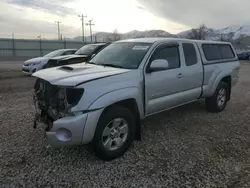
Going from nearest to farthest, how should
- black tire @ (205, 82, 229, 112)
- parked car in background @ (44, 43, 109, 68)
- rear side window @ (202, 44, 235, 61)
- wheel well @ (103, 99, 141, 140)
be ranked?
wheel well @ (103, 99, 141, 140) → rear side window @ (202, 44, 235, 61) → black tire @ (205, 82, 229, 112) → parked car in background @ (44, 43, 109, 68)

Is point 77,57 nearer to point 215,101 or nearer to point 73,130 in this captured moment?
point 215,101

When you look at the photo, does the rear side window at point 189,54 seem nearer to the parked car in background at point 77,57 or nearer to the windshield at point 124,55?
the windshield at point 124,55

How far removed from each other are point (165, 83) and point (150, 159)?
144cm

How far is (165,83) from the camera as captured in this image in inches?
185

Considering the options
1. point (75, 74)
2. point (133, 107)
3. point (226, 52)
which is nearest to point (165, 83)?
point (133, 107)

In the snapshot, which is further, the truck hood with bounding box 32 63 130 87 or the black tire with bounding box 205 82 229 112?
the black tire with bounding box 205 82 229 112

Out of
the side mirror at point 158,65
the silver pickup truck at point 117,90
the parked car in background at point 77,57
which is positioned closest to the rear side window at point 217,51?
the silver pickup truck at point 117,90

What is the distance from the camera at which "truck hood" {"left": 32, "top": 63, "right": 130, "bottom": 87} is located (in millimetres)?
3521

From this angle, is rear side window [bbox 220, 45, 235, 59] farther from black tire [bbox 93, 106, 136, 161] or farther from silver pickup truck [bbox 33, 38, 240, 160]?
black tire [bbox 93, 106, 136, 161]

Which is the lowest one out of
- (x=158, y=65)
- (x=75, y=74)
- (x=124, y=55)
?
(x=75, y=74)

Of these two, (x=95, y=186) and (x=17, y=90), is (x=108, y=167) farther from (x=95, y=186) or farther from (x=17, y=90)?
(x=17, y=90)

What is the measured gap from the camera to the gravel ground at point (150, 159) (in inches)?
131

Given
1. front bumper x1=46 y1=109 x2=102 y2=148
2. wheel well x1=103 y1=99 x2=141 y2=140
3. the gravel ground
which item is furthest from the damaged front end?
wheel well x1=103 y1=99 x2=141 y2=140

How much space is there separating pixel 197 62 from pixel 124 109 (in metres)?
2.49
